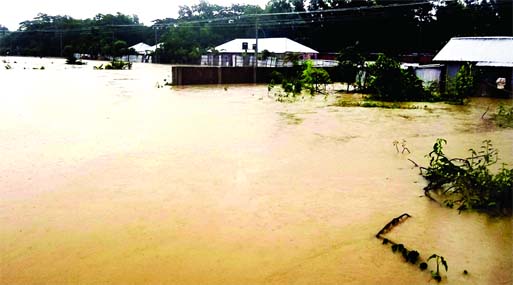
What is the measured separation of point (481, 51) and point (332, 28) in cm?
3252

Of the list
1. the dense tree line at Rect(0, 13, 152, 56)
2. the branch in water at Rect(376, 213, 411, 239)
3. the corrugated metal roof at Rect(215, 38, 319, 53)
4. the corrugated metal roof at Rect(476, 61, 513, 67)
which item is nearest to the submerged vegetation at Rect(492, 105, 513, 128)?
the corrugated metal roof at Rect(476, 61, 513, 67)

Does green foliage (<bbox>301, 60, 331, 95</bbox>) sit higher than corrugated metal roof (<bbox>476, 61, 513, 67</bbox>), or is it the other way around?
corrugated metal roof (<bbox>476, 61, 513, 67</bbox>)

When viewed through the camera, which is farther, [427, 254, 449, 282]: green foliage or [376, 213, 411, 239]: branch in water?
[376, 213, 411, 239]: branch in water

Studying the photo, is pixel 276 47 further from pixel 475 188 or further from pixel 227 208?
pixel 227 208

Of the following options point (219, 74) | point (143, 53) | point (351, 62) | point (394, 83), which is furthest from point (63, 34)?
point (394, 83)

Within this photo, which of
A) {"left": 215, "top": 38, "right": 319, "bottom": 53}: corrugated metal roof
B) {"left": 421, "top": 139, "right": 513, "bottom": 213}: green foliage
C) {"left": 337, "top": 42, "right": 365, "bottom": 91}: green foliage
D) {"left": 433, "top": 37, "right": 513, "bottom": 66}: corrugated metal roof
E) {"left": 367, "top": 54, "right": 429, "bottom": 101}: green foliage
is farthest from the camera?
{"left": 215, "top": 38, "right": 319, "bottom": 53}: corrugated metal roof

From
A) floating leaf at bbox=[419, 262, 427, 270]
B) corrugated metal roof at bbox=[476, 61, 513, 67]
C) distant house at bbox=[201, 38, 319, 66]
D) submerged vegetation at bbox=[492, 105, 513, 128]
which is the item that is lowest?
floating leaf at bbox=[419, 262, 427, 270]

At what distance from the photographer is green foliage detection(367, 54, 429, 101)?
1988 centimetres

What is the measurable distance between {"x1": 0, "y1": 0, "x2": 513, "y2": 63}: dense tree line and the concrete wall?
28.0ft

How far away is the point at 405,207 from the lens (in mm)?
5957

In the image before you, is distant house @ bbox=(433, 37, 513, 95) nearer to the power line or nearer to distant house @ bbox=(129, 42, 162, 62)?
the power line

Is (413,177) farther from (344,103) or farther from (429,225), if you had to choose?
(344,103)

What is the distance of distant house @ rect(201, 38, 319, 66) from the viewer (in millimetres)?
41469

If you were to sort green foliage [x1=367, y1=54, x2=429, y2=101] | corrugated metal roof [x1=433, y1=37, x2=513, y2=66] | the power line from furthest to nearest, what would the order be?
the power line < corrugated metal roof [x1=433, y1=37, x2=513, y2=66] < green foliage [x1=367, y1=54, x2=429, y2=101]
